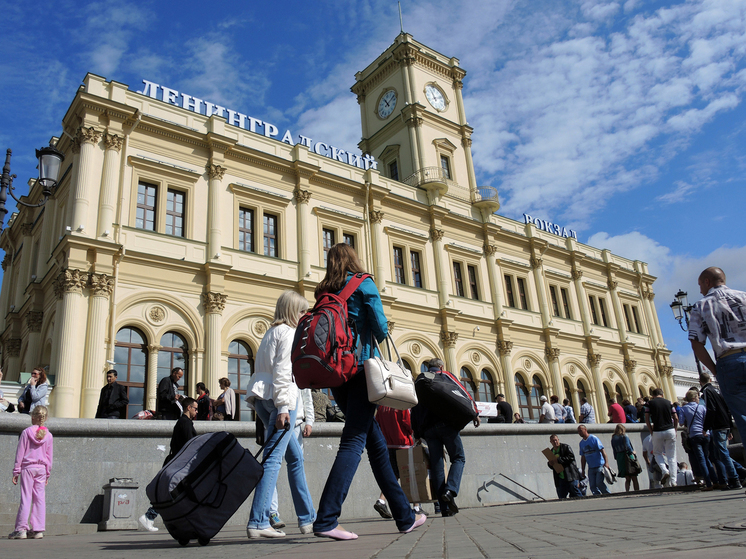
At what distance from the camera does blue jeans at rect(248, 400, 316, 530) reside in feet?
15.1

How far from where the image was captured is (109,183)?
64.2 ft

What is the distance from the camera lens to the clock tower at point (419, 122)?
102ft

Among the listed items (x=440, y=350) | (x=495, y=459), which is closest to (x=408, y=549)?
(x=495, y=459)

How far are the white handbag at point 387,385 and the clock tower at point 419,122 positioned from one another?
25.1 metres

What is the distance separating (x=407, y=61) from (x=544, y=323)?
617 inches

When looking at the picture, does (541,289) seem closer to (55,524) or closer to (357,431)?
(55,524)

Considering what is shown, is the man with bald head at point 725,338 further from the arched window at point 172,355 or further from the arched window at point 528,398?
the arched window at point 528,398

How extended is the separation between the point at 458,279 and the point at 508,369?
4.82 metres

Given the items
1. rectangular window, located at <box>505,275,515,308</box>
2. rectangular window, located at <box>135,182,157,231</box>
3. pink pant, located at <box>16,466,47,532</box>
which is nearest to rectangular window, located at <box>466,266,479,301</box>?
rectangular window, located at <box>505,275,515,308</box>

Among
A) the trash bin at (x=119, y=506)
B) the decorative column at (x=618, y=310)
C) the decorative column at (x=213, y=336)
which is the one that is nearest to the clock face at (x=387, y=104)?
the decorative column at (x=618, y=310)

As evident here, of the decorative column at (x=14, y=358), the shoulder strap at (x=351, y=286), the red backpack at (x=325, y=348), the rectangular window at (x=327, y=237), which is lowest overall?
the red backpack at (x=325, y=348)

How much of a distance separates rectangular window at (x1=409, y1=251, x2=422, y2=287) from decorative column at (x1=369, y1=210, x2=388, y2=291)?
1788 millimetres

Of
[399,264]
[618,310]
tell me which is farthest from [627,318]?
[399,264]

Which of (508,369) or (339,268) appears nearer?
(339,268)
